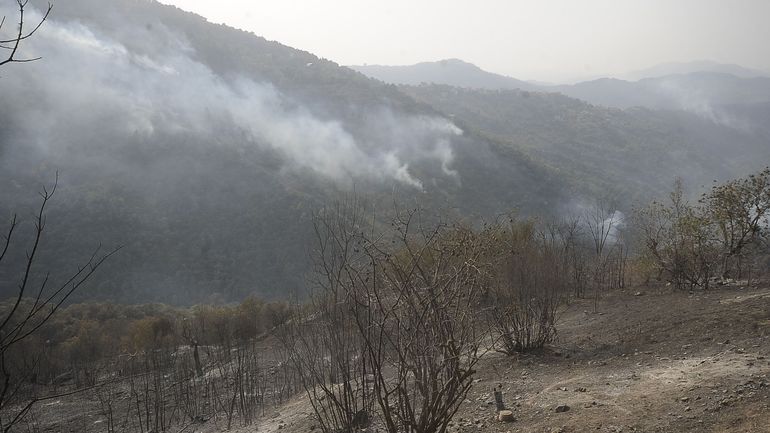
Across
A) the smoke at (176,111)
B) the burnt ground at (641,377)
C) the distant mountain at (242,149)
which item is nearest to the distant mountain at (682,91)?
the distant mountain at (242,149)

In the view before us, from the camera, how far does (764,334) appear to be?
18.1 ft

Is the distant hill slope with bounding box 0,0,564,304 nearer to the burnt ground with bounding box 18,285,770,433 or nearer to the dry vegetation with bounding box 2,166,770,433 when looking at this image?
the dry vegetation with bounding box 2,166,770,433

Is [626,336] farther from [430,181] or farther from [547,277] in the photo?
[430,181]

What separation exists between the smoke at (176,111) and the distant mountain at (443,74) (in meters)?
80.1

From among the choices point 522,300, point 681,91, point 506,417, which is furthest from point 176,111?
point 681,91

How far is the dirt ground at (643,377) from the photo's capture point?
392 centimetres

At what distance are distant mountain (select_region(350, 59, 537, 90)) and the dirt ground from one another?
147 meters

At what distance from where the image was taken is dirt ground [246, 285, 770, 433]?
3.92 m

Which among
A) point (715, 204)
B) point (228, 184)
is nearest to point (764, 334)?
point (715, 204)

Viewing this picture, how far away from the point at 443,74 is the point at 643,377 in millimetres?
160403

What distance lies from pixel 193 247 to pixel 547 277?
125 feet

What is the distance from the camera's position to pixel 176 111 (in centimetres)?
5931

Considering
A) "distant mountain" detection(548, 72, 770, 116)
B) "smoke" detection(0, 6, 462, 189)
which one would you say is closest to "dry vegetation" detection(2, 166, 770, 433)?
"smoke" detection(0, 6, 462, 189)

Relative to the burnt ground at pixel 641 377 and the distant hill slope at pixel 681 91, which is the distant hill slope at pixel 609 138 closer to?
the distant hill slope at pixel 681 91
